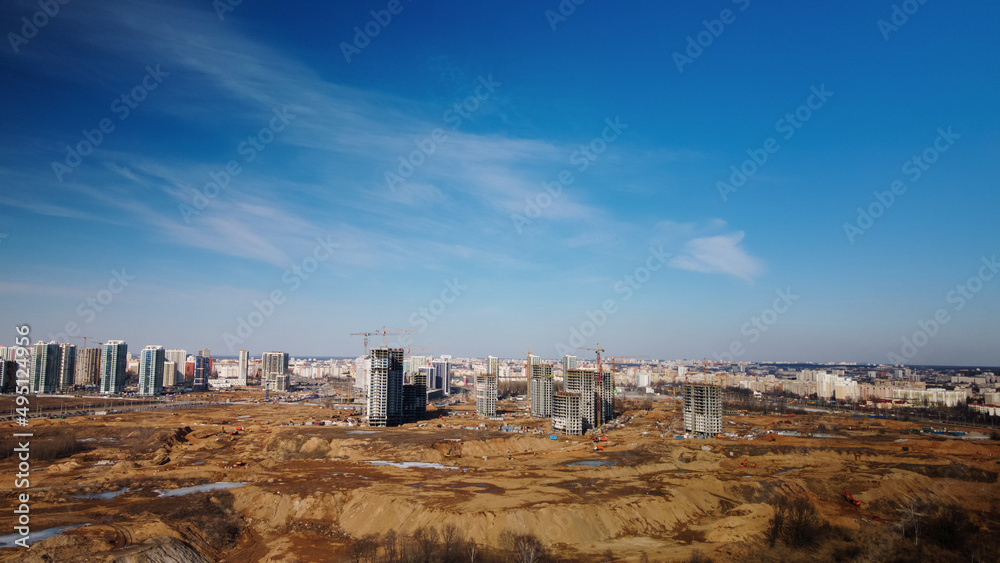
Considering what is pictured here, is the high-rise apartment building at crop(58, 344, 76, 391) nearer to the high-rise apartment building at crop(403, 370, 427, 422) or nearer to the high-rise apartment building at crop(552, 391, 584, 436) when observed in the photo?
the high-rise apartment building at crop(403, 370, 427, 422)

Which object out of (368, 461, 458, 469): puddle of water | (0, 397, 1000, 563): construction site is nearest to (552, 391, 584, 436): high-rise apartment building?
(0, 397, 1000, 563): construction site

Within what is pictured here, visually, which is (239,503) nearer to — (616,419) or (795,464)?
(795,464)

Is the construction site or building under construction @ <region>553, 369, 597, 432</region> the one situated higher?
building under construction @ <region>553, 369, 597, 432</region>

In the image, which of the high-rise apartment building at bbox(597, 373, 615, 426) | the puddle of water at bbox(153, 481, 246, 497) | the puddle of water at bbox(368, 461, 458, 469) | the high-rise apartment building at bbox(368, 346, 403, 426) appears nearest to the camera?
the puddle of water at bbox(153, 481, 246, 497)

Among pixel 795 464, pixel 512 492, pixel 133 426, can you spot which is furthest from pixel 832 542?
pixel 133 426

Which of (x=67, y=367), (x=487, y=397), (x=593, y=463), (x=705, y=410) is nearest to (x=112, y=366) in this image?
(x=67, y=367)

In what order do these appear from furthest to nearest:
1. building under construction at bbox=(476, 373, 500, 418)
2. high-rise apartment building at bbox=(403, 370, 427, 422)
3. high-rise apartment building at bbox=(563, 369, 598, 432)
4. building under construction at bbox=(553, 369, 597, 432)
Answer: building under construction at bbox=(476, 373, 500, 418)
high-rise apartment building at bbox=(403, 370, 427, 422)
high-rise apartment building at bbox=(563, 369, 598, 432)
building under construction at bbox=(553, 369, 597, 432)

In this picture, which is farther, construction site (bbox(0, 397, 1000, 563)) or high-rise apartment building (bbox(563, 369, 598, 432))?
high-rise apartment building (bbox(563, 369, 598, 432))
